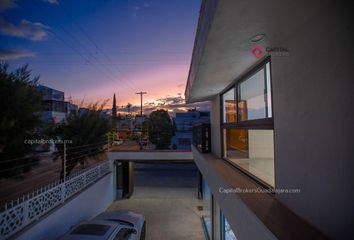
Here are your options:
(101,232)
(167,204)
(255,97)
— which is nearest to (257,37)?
(255,97)

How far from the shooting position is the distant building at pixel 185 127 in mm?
25219

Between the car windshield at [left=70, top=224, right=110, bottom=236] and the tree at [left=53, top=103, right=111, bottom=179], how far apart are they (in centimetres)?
367

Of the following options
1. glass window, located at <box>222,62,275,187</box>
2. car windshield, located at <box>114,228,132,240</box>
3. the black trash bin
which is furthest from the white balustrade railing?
glass window, located at <box>222,62,275,187</box>

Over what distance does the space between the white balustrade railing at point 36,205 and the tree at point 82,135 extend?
939 mm

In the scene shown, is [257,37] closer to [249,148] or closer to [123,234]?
[249,148]

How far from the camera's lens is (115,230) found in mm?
4387

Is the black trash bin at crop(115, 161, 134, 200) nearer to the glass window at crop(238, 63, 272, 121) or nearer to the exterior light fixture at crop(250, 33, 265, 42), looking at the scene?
the glass window at crop(238, 63, 272, 121)

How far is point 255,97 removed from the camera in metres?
3.41

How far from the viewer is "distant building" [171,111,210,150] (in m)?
25.2

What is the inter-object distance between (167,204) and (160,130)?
14005 millimetres

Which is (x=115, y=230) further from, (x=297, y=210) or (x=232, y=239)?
(x=297, y=210)

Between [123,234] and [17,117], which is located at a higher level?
[17,117]

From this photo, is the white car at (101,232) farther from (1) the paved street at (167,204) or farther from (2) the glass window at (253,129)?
(2) the glass window at (253,129)

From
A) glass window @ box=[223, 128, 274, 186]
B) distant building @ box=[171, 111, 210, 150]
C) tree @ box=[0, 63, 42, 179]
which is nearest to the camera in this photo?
glass window @ box=[223, 128, 274, 186]
